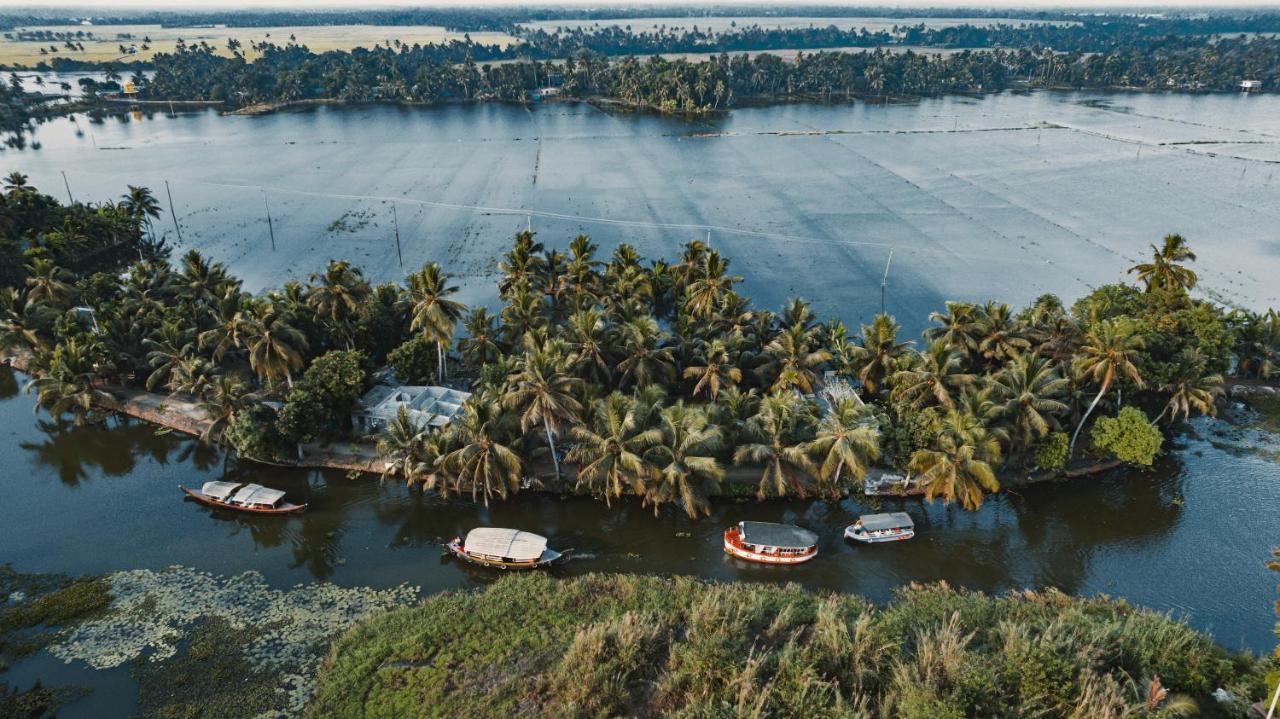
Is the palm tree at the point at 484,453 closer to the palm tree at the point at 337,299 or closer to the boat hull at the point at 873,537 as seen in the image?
the palm tree at the point at 337,299

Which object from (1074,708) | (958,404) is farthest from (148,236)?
(1074,708)

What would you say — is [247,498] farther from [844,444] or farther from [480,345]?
[844,444]

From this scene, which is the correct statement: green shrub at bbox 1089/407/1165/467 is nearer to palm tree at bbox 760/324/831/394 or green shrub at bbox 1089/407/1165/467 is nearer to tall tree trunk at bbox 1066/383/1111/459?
tall tree trunk at bbox 1066/383/1111/459

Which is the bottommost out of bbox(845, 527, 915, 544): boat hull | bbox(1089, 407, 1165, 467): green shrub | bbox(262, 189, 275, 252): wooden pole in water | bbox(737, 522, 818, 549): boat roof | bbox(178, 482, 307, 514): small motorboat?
bbox(845, 527, 915, 544): boat hull

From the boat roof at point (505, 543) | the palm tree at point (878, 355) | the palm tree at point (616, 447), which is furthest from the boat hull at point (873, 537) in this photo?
the boat roof at point (505, 543)

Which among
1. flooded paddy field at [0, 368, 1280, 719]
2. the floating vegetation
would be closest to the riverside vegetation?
flooded paddy field at [0, 368, 1280, 719]

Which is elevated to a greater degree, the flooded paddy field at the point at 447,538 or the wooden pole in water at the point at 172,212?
the wooden pole in water at the point at 172,212
